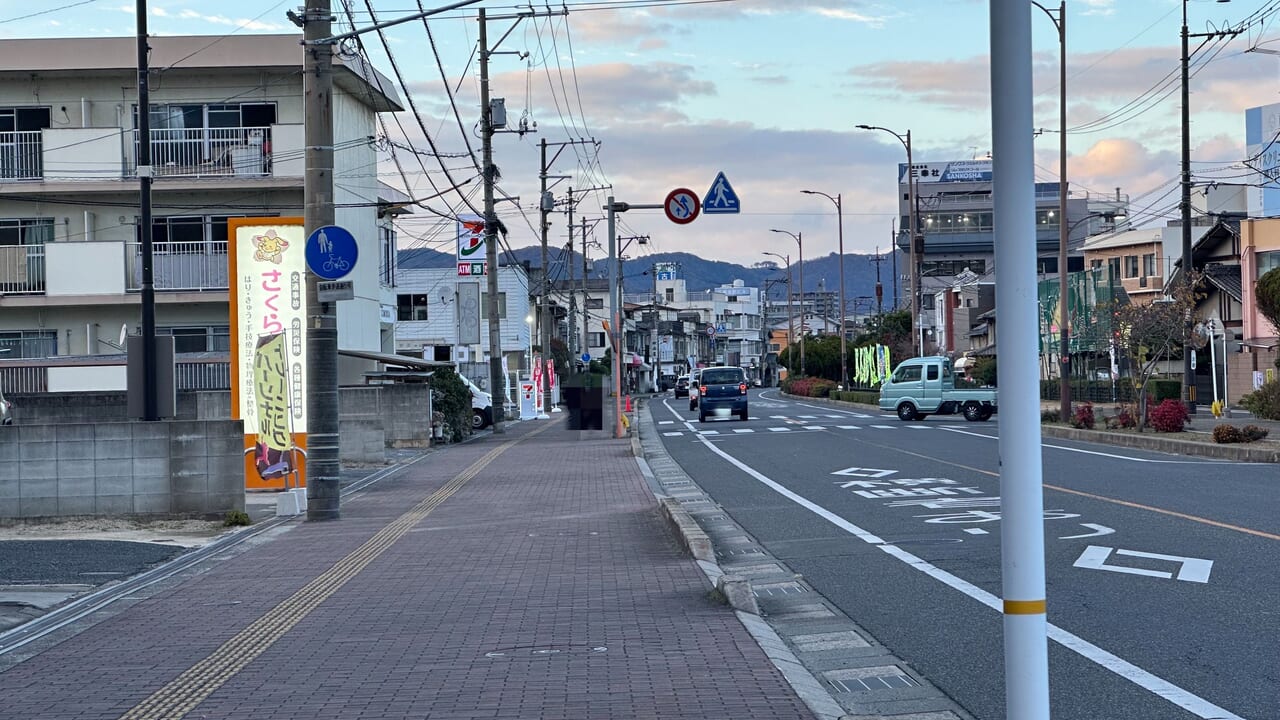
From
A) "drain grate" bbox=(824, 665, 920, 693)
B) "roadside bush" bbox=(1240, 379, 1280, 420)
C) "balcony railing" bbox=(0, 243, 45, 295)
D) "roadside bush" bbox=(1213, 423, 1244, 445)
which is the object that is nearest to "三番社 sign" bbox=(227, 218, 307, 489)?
"drain grate" bbox=(824, 665, 920, 693)

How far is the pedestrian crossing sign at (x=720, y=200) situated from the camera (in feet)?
91.0

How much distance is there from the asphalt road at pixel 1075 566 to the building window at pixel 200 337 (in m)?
15.5

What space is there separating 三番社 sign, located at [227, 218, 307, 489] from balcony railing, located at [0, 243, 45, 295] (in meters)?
15.1

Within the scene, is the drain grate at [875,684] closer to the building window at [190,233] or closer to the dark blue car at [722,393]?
the building window at [190,233]

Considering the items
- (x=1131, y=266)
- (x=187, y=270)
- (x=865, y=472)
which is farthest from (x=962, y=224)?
(x=865, y=472)

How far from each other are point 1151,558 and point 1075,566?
79cm

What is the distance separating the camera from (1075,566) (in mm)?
10500

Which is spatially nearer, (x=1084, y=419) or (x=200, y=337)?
(x=1084, y=419)

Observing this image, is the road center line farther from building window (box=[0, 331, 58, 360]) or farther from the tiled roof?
the tiled roof

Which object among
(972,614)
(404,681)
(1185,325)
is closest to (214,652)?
(404,681)

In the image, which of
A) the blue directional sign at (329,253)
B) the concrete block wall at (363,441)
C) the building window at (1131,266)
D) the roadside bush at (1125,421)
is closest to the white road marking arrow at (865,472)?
the blue directional sign at (329,253)

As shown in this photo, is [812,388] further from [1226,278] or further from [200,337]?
[200,337]

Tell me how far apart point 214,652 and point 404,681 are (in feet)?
5.78

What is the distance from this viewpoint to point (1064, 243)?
120ft
